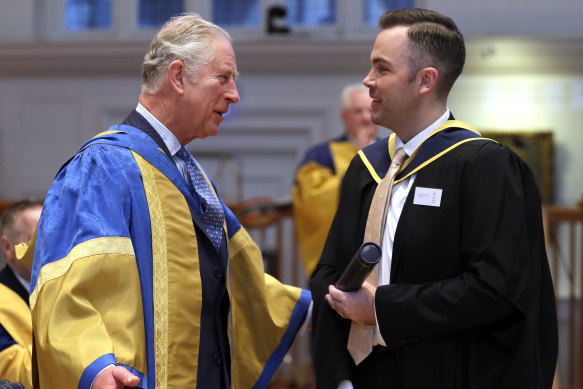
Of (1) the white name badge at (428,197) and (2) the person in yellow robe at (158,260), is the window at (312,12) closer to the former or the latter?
(2) the person in yellow robe at (158,260)

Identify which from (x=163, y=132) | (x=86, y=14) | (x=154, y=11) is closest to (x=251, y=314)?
(x=163, y=132)

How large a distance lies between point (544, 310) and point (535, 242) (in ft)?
0.66

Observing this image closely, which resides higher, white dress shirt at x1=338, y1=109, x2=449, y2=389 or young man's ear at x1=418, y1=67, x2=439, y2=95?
young man's ear at x1=418, y1=67, x2=439, y2=95

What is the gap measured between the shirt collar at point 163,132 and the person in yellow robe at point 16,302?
2.11 ft

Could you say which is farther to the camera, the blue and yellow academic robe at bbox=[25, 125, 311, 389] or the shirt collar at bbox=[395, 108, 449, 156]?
the shirt collar at bbox=[395, 108, 449, 156]

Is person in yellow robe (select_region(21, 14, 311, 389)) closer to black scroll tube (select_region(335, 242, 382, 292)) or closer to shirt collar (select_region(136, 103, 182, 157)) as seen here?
shirt collar (select_region(136, 103, 182, 157))

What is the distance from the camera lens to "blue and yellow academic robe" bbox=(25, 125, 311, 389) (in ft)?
7.23

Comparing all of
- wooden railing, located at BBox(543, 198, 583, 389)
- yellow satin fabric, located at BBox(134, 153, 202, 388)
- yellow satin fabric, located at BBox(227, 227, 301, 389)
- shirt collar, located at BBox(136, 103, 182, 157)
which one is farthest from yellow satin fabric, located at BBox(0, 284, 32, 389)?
wooden railing, located at BBox(543, 198, 583, 389)

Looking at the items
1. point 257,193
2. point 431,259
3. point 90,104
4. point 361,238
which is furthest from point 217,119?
point 90,104

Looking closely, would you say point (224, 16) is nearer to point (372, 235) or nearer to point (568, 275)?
point (568, 275)

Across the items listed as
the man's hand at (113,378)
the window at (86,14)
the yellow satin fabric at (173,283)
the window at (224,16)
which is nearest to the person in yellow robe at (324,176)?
the window at (224,16)

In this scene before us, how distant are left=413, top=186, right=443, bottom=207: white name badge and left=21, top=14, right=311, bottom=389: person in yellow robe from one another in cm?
66

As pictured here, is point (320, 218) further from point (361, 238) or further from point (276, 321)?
point (361, 238)

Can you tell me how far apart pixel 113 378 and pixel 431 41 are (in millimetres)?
1261
